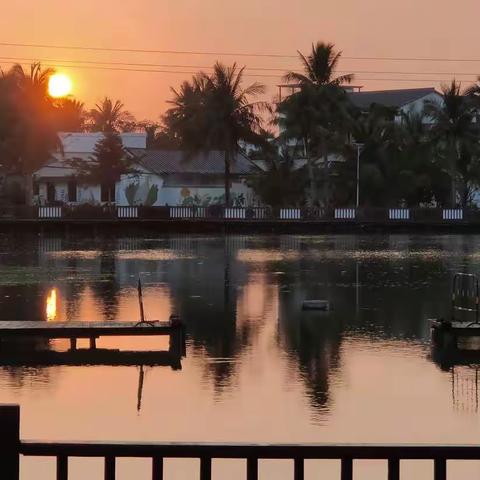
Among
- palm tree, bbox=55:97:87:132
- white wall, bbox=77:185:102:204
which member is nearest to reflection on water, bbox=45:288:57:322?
white wall, bbox=77:185:102:204

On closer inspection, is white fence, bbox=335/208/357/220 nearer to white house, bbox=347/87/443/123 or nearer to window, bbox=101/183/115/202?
window, bbox=101/183/115/202

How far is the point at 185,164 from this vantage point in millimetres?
94312

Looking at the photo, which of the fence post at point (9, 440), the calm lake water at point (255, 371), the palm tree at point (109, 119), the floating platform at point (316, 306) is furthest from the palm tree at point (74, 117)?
the fence post at point (9, 440)

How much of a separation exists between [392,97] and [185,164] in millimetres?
36670

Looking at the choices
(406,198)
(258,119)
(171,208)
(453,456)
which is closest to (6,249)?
(171,208)

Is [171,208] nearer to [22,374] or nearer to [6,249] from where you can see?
[6,249]

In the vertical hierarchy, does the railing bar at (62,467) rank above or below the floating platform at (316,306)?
above

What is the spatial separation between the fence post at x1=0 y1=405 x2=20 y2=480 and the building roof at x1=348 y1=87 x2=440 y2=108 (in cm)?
11262

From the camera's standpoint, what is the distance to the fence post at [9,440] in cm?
581

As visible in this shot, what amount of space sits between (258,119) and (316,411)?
6984 centimetres

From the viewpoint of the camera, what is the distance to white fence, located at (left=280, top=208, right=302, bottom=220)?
258 feet

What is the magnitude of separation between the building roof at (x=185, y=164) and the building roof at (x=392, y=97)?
24.9 metres

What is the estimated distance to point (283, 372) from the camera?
19.8m

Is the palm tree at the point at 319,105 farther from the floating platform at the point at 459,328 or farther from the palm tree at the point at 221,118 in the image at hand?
the floating platform at the point at 459,328
